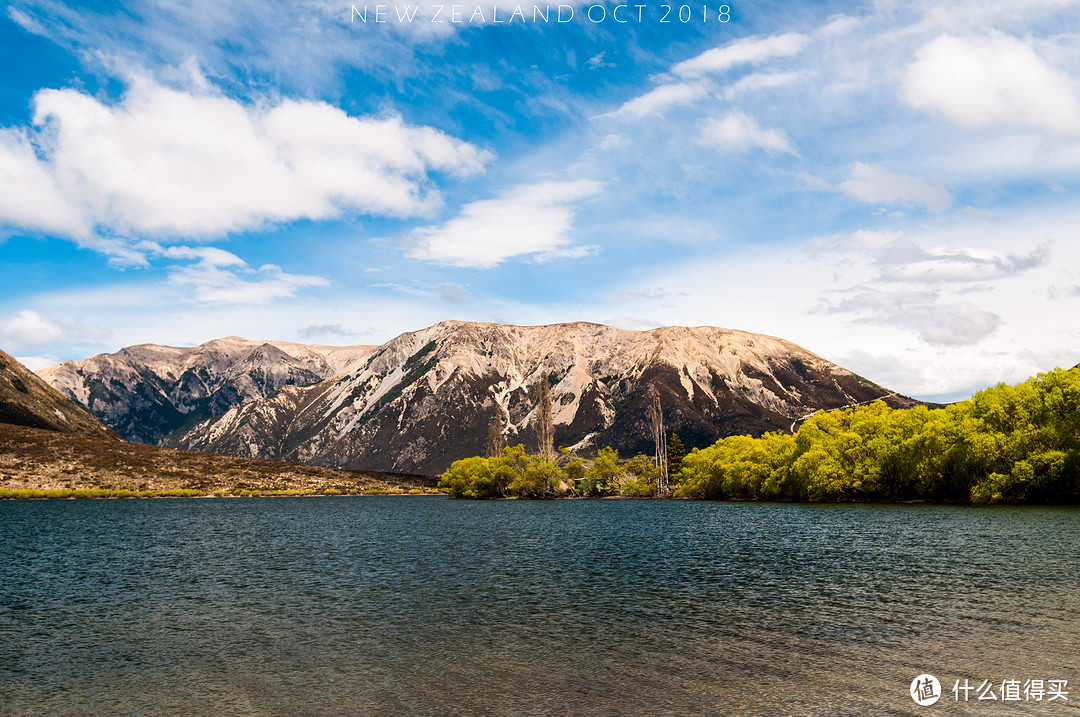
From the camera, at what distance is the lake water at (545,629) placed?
22547 millimetres

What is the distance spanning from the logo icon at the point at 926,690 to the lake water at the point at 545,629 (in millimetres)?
363

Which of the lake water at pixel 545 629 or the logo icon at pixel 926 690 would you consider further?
the lake water at pixel 545 629

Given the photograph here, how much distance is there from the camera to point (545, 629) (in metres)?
32.5

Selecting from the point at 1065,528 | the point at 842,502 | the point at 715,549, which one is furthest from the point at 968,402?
the point at 715,549

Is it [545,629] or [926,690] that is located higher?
[926,690]

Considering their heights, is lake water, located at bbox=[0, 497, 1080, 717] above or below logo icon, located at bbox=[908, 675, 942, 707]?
below

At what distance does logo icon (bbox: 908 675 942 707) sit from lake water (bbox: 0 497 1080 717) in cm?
36

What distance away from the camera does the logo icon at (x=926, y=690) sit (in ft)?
69.6

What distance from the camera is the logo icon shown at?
21219mm

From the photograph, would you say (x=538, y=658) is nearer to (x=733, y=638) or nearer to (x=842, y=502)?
(x=733, y=638)

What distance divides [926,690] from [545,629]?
16253 mm

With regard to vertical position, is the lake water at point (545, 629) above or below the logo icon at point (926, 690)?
below

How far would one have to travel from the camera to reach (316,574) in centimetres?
5275

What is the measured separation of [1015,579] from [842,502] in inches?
4435
